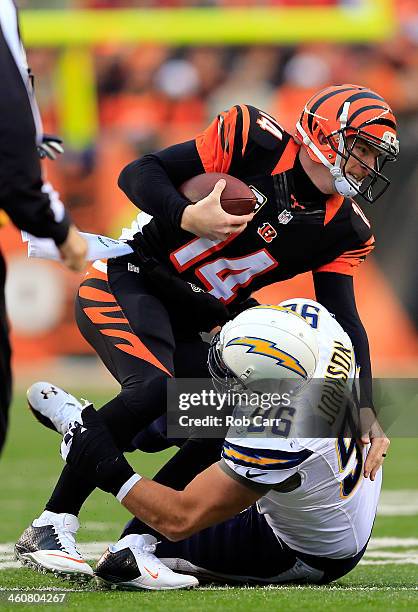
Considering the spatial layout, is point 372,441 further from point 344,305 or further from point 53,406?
point 53,406

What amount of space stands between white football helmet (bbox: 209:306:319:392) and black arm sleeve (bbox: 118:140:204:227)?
0.74 metres

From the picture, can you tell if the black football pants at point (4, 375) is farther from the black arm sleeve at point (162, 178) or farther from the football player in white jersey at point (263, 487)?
the black arm sleeve at point (162, 178)

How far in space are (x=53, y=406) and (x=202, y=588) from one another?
2.62ft

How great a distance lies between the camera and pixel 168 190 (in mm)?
4125

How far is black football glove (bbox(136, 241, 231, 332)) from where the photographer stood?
4.32m

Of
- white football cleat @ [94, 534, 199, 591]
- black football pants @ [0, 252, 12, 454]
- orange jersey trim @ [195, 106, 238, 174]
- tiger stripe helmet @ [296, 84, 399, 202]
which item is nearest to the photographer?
black football pants @ [0, 252, 12, 454]

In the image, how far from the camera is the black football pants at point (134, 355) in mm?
3906

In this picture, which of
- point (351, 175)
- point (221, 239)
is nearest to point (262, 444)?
point (221, 239)

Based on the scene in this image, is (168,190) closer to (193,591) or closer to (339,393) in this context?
(339,393)

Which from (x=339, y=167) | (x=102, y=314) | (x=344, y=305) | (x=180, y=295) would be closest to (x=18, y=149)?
(x=102, y=314)

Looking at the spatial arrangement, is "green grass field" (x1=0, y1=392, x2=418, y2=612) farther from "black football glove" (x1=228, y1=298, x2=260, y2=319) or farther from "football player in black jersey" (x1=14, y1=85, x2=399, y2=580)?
"black football glove" (x1=228, y1=298, x2=260, y2=319)

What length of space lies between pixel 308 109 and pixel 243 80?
835cm

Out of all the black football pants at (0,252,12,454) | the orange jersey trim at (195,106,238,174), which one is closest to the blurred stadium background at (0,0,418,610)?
the orange jersey trim at (195,106,238,174)

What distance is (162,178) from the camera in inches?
165
